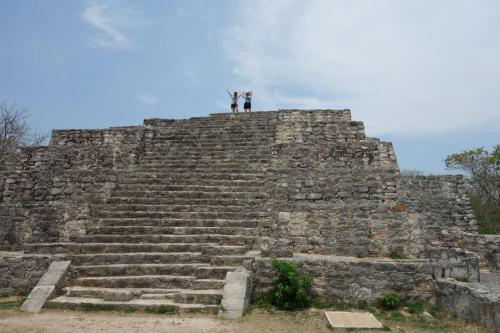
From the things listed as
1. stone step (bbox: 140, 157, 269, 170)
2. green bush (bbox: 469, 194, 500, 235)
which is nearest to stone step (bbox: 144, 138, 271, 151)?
stone step (bbox: 140, 157, 269, 170)

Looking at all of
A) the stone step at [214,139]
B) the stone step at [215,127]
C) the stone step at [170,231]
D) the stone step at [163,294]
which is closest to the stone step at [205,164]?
the stone step at [214,139]

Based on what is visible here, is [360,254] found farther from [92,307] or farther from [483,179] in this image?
[483,179]

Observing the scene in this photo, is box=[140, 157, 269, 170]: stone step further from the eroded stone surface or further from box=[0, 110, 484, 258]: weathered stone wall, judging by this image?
the eroded stone surface

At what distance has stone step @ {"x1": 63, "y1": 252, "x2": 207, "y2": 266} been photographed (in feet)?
22.8

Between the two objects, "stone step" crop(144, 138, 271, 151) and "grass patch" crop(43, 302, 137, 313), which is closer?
"grass patch" crop(43, 302, 137, 313)

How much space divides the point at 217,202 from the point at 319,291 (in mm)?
3764

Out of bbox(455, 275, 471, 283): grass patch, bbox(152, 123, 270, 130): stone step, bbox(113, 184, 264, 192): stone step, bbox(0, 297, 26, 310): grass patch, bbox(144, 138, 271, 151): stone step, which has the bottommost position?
bbox(0, 297, 26, 310): grass patch

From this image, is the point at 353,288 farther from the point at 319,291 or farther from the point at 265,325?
the point at 265,325

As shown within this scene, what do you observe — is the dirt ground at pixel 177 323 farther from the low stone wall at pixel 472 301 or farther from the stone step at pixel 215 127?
the stone step at pixel 215 127

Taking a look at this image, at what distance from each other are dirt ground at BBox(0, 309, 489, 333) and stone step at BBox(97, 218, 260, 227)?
8.81 ft

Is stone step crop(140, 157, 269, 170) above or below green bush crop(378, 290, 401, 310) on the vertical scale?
above

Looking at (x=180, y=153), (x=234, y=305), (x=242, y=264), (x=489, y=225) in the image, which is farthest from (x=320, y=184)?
(x=489, y=225)

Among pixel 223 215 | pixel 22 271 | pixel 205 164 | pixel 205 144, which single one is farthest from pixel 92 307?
pixel 205 144

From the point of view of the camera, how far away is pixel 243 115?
14828mm
